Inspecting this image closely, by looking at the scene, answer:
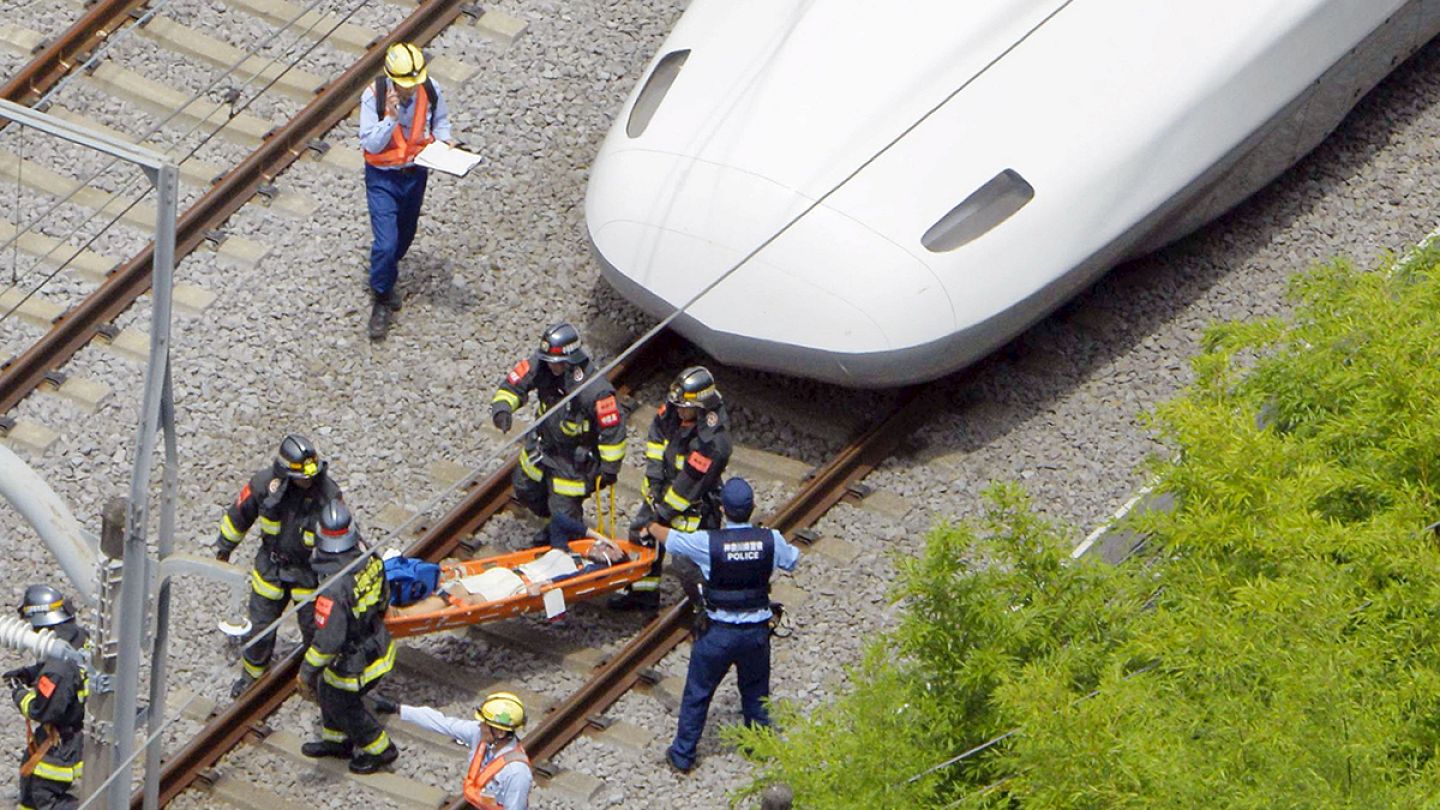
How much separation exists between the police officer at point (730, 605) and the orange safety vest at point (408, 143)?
3258mm

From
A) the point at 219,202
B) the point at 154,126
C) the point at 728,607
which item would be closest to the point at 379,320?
the point at 219,202

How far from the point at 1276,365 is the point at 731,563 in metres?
2.71

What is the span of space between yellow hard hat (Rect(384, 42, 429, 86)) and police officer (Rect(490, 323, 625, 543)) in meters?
2.06

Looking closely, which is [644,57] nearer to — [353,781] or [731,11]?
[731,11]

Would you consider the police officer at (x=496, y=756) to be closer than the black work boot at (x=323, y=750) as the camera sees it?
Yes

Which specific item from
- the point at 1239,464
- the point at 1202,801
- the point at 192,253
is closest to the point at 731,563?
the point at 1239,464

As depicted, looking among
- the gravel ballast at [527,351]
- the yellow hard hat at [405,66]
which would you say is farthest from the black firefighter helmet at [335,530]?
the yellow hard hat at [405,66]

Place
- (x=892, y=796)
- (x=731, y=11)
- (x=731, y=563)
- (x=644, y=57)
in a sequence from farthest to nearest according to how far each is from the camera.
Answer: (x=644, y=57)
(x=731, y=11)
(x=731, y=563)
(x=892, y=796)

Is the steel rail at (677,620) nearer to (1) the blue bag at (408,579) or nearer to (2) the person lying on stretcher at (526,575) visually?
(2) the person lying on stretcher at (526,575)

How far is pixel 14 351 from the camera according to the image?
1477 cm

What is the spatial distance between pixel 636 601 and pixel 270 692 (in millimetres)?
1911

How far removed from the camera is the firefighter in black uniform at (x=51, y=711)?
11750 mm

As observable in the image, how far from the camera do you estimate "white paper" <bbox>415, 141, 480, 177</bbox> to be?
569 inches

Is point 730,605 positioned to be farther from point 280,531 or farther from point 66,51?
point 66,51
